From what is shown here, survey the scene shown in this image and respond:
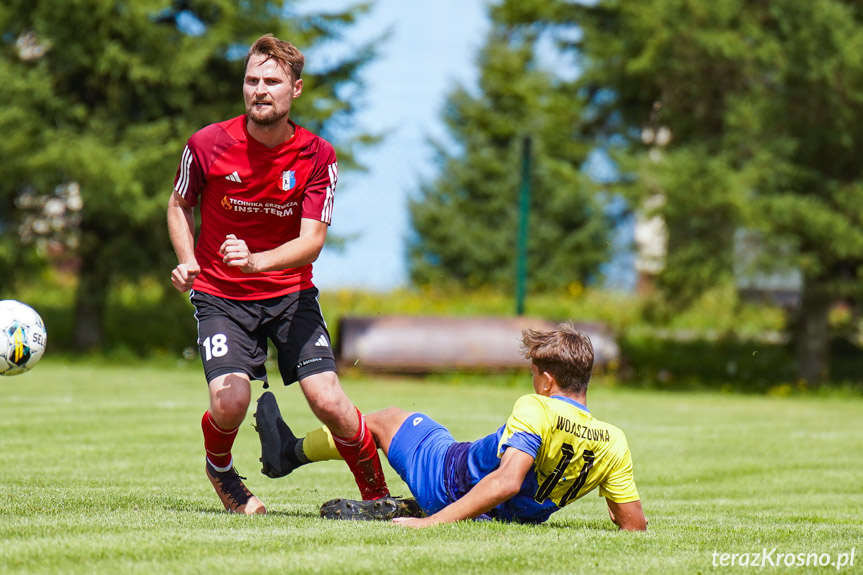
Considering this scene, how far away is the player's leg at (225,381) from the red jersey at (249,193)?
0.15 metres

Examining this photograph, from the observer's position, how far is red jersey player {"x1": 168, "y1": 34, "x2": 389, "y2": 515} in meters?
5.01

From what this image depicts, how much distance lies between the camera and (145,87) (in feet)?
52.3

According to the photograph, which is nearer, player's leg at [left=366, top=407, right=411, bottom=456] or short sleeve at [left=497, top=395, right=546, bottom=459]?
short sleeve at [left=497, top=395, right=546, bottom=459]

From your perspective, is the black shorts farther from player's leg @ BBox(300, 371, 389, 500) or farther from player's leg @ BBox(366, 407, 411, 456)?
player's leg @ BBox(366, 407, 411, 456)

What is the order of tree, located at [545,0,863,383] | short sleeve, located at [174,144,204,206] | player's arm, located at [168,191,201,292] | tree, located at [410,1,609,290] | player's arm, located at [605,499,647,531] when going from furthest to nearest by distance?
tree, located at [410,1,609,290] < tree, located at [545,0,863,383] < short sleeve, located at [174,144,204,206] < player's arm, located at [168,191,201,292] < player's arm, located at [605,499,647,531]

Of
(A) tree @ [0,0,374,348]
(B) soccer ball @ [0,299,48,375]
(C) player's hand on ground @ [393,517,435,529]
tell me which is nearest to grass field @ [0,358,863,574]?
(C) player's hand on ground @ [393,517,435,529]

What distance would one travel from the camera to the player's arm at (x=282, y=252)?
14.8 feet

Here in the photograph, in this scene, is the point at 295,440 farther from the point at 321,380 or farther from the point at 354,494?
the point at 354,494

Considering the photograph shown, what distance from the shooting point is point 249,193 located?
5.11m

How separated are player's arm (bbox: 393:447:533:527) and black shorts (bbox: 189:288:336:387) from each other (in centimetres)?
110

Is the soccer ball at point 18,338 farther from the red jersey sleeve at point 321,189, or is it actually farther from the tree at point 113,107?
the tree at point 113,107

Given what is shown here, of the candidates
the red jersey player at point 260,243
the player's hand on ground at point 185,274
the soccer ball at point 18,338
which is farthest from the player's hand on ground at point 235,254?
the soccer ball at point 18,338

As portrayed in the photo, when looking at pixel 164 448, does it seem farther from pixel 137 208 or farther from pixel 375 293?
pixel 375 293

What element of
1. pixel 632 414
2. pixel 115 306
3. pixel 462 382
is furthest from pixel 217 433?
pixel 115 306
